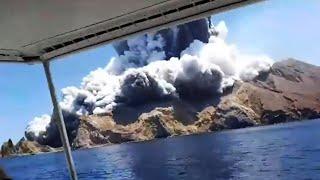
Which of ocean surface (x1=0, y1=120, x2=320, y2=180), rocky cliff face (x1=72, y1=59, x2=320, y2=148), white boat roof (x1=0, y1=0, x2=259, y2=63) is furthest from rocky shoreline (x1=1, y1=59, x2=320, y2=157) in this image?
white boat roof (x1=0, y1=0, x2=259, y2=63)

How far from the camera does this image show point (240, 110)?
52.8 meters

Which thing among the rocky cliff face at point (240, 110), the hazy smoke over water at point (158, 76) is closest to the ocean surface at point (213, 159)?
the rocky cliff face at point (240, 110)

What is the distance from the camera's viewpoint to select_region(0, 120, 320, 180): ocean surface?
31.0m

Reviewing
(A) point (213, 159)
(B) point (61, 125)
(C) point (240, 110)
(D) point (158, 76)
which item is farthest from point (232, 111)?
(B) point (61, 125)

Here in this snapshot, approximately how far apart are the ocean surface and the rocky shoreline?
5.81 feet

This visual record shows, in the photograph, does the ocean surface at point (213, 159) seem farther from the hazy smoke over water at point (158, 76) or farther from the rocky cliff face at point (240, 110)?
the hazy smoke over water at point (158, 76)

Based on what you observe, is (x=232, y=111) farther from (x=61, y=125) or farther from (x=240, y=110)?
(x=61, y=125)

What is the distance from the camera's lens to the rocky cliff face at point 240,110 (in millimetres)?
52156

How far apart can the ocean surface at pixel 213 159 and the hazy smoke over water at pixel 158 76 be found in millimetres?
6519

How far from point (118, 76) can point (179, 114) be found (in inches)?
353

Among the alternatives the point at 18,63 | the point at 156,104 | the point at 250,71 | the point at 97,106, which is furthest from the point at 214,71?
the point at 18,63

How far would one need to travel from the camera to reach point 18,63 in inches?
97.3

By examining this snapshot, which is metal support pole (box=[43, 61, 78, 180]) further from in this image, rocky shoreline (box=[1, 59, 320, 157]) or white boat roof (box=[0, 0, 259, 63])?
rocky shoreline (box=[1, 59, 320, 157])

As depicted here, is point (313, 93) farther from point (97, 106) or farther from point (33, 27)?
point (33, 27)
